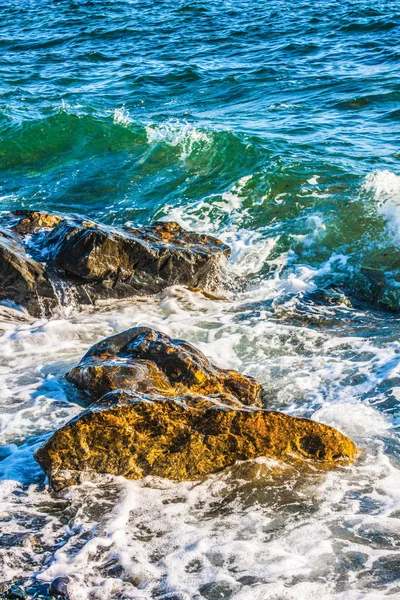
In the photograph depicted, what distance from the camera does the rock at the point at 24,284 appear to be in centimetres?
767

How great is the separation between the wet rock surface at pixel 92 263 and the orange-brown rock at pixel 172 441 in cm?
311

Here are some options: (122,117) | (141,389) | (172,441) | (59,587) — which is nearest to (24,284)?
(141,389)

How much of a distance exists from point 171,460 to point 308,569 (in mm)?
1253

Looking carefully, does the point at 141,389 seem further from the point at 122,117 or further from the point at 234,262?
the point at 122,117

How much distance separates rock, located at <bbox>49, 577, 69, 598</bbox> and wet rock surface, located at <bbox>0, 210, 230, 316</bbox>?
4.29m

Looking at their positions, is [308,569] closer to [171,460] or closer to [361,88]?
[171,460]

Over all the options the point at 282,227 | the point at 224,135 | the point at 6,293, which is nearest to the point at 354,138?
the point at 224,135

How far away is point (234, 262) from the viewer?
916cm

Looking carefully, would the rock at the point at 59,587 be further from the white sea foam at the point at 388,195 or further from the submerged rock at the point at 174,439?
the white sea foam at the point at 388,195

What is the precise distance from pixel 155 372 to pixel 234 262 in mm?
3729

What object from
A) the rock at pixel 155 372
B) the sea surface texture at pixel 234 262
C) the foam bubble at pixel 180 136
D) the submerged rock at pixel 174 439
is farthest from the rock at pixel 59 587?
the foam bubble at pixel 180 136

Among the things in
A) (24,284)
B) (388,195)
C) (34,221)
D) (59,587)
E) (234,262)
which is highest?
(34,221)

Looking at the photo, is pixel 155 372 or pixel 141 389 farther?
pixel 155 372

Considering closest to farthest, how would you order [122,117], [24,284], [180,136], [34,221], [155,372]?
[155,372] → [24,284] → [34,221] → [180,136] → [122,117]
